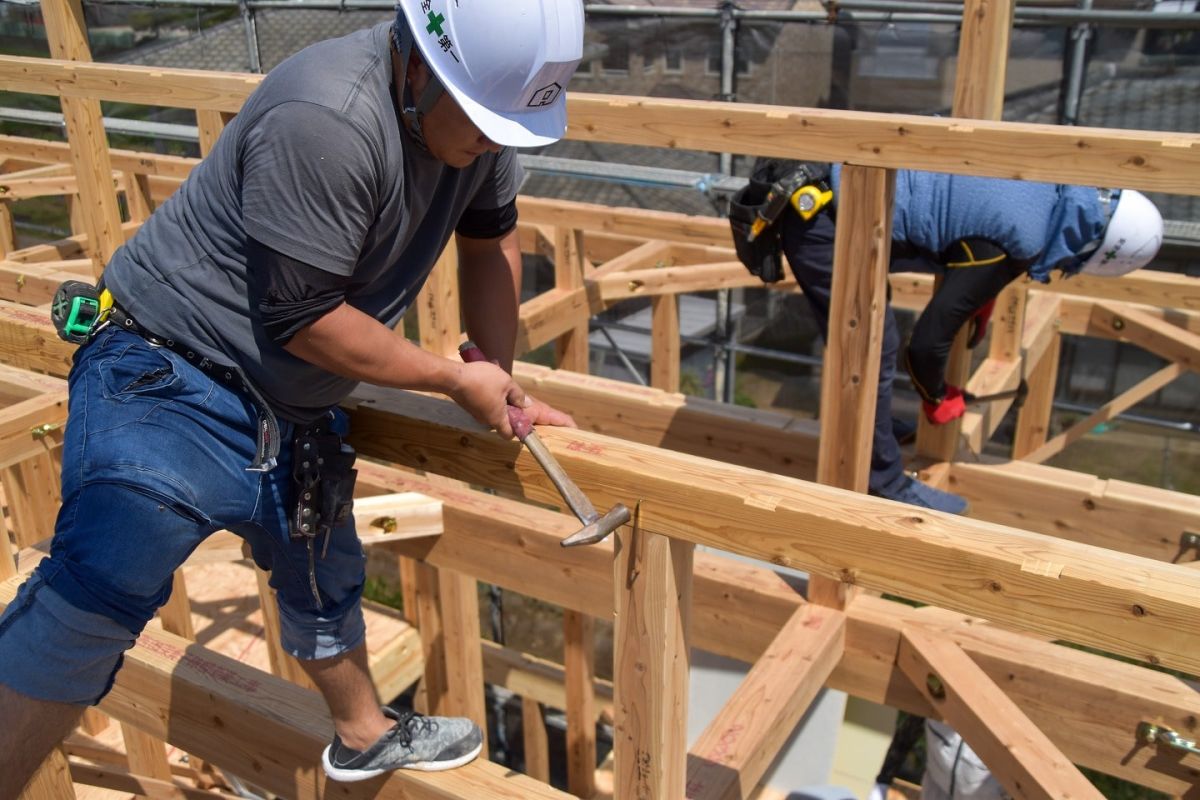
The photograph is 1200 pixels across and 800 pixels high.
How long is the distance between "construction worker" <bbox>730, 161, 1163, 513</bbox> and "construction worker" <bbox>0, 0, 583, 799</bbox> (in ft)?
5.46

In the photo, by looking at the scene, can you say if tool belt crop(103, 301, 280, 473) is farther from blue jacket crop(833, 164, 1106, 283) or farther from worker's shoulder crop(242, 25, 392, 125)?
blue jacket crop(833, 164, 1106, 283)

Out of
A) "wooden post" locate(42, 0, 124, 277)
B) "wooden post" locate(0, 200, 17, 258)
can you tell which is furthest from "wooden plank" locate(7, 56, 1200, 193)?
"wooden post" locate(0, 200, 17, 258)

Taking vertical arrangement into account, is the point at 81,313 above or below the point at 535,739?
above

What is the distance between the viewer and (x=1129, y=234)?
3402 millimetres

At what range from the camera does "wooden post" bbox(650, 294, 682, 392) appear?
570 cm

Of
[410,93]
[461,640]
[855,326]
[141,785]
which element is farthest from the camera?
[461,640]

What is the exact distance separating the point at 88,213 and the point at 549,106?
3204 mm

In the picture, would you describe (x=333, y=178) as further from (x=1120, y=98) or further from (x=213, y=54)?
(x=213, y=54)

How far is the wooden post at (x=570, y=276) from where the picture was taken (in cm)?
516

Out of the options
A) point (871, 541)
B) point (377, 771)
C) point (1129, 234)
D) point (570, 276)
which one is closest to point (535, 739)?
point (570, 276)

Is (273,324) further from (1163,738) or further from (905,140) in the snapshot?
(1163,738)

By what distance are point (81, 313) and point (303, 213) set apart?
0.61 meters

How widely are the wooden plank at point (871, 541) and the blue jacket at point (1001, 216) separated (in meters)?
1.93

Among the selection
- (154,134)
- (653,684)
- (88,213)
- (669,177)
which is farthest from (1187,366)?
(154,134)
